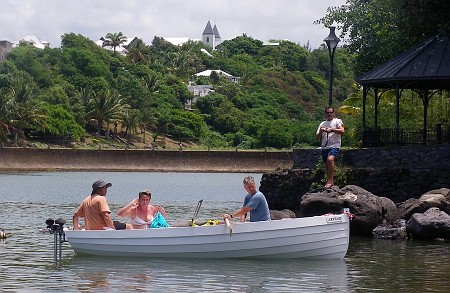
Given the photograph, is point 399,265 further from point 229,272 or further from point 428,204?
point 428,204

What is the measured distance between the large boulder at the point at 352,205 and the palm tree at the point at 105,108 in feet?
281

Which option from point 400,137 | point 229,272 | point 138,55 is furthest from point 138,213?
point 138,55

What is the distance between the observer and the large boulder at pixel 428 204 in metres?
28.4

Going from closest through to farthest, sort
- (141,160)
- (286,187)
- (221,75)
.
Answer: (286,187) < (141,160) < (221,75)

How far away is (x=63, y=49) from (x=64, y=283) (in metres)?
136

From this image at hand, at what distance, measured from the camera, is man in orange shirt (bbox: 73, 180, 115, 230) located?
22.7 meters

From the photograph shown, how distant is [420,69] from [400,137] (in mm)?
3217

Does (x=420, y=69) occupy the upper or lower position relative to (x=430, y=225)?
upper

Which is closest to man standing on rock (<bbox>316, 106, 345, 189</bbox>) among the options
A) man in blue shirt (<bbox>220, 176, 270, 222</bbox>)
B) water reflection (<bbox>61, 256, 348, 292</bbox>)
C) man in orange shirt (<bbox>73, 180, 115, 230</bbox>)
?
water reflection (<bbox>61, 256, 348, 292</bbox>)

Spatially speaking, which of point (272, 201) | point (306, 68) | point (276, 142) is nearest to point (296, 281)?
point (272, 201)

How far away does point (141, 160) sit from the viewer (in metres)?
94.8

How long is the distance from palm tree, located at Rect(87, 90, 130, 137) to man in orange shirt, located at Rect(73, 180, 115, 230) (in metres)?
90.0

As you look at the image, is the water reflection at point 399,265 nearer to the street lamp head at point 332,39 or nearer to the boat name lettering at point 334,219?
the boat name lettering at point 334,219

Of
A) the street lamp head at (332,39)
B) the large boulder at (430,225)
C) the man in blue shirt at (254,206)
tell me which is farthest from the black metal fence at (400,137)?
the man in blue shirt at (254,206)
